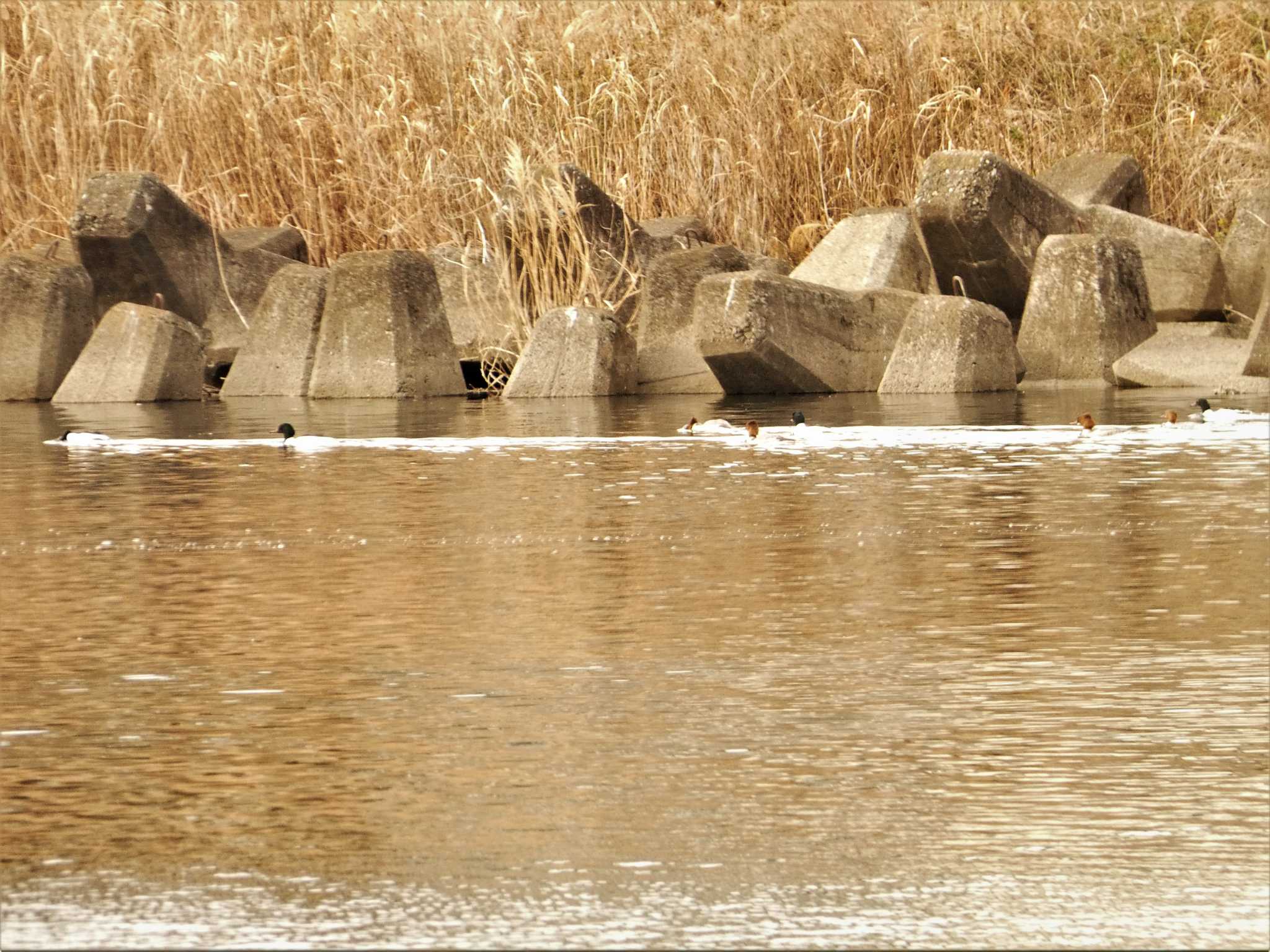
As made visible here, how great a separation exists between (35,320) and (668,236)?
4.35 metres

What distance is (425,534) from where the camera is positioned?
6891 mm

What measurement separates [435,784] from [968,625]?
5.71 feet

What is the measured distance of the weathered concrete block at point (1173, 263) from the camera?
15812 millimetres

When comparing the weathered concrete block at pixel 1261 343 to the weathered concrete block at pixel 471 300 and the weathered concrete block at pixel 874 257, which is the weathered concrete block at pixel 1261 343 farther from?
the weathered concrete block at pixel 471 300

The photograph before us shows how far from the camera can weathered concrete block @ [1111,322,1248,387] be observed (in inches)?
541

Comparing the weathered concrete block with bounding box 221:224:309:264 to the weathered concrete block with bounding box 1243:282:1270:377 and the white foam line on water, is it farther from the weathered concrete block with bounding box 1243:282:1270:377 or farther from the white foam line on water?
the weathered concrete block with bounding box 1243:282:1270:377

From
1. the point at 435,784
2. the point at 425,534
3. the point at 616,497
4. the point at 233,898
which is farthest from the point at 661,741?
the point at 616,497

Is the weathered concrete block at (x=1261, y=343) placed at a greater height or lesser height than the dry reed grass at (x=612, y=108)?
lesser

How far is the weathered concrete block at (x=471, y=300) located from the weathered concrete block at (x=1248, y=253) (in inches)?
196

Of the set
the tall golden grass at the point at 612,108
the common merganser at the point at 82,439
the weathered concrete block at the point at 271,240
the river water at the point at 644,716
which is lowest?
the river water at the point at 644,716

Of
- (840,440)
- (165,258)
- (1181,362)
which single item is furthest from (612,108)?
(840,440)

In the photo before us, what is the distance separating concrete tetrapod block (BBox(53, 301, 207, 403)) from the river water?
6660mm

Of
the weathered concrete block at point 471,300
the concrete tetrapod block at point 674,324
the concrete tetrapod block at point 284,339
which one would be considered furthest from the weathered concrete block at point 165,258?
the concrete tetrapod block at point 674,324

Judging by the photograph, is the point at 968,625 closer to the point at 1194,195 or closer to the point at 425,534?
the point at 425,534
